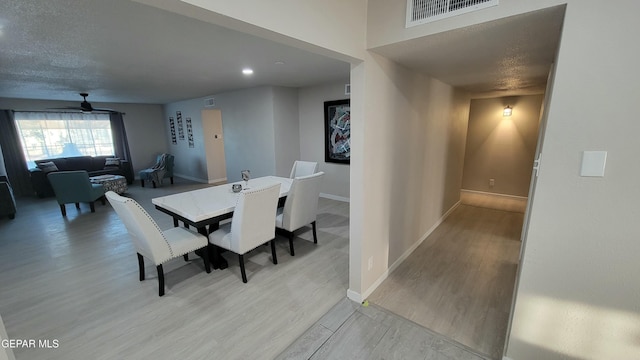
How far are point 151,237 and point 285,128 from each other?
353 centimetres

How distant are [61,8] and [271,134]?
3528 mm

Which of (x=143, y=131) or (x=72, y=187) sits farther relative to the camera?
(x=143, y=131)

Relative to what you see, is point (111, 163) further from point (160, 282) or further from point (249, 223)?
point (249, 223)

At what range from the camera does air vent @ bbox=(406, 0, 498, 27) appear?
4.66 ft

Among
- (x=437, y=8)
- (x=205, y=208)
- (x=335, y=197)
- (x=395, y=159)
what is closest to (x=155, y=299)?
(x=205, y=208)

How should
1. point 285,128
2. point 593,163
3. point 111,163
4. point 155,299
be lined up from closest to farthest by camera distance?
1. point 593,163
2. point 155,299
3. point 285,128
4. point 111,163

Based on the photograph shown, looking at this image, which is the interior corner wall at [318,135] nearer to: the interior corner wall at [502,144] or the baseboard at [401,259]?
the baseboard at [401,259]

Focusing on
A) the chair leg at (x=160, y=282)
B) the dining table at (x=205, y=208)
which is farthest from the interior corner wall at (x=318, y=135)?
the chair leg at (x=160, y=282)

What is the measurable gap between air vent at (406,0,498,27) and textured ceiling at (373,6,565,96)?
96mm

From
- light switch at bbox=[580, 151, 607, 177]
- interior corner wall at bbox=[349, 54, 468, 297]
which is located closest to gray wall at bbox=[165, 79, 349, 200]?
interior corner wall at bbox=[349, 54, 468, 297]

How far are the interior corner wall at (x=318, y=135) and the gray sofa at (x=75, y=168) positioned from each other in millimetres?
5278

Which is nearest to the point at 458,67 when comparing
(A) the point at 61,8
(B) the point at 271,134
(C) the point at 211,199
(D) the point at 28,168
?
(C) the point at 211,199

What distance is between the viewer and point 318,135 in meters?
5.27

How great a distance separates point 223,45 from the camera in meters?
2.48
